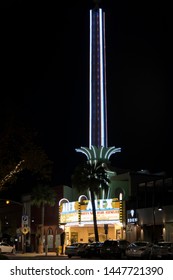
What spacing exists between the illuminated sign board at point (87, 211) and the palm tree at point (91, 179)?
189 cm

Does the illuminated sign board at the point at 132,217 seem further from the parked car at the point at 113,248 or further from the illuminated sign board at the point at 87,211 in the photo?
the parked car at the point at 113,248

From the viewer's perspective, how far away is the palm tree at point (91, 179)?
190 feet

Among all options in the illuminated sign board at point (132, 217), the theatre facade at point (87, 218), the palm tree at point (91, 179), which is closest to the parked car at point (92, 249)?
the theatre facade at point (87, 218)

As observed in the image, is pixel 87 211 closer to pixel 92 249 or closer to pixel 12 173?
pixel 92 249

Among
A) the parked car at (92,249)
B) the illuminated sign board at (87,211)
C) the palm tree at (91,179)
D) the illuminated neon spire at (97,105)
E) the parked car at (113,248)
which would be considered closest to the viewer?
the parked car at (113,248)

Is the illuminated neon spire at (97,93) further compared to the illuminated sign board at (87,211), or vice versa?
the illuminated neon spire at (97,93)

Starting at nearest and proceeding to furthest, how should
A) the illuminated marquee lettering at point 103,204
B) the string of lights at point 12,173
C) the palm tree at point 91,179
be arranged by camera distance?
the string of lights at point 12,173 → the palm tree at point 91,179 → the illuminated marquee lettering at point 103,204

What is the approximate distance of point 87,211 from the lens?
61.3 meters

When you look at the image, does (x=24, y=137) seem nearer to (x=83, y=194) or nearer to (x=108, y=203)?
(x=108, y=203)

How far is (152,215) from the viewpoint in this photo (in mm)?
52312

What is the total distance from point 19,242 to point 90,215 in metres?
19.2

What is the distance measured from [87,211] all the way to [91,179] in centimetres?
559
